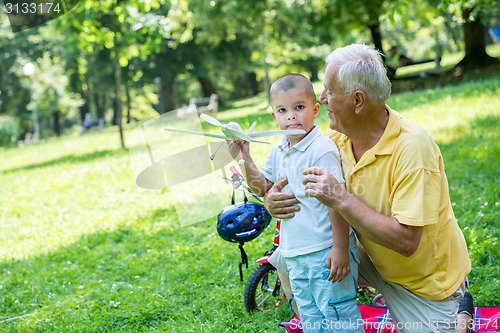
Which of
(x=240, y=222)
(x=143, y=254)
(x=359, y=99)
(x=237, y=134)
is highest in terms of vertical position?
(x=359, y=99)

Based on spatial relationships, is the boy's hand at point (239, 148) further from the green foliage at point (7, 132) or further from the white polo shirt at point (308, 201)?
the green foliage at point (7, 132)

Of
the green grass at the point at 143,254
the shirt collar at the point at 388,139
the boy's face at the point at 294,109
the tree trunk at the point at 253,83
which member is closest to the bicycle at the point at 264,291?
the green grass at the point at 143,254

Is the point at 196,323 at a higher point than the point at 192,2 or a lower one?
lower

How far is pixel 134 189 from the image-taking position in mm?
9328

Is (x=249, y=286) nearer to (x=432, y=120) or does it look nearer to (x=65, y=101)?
(x=432, y=120)

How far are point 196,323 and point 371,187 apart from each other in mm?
1998

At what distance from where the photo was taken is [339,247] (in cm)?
281

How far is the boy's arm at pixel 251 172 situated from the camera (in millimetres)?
3033

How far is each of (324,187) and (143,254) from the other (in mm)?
3806

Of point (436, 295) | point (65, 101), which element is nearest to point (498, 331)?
point (436, 295)

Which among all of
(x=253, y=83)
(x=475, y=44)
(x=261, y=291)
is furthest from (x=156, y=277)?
(x=253, y=83)

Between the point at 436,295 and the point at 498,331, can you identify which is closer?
the point at 436,295

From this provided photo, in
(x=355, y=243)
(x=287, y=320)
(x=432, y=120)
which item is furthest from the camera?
(x=432, y=120)

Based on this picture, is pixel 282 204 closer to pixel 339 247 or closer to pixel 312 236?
pixel 312 236
